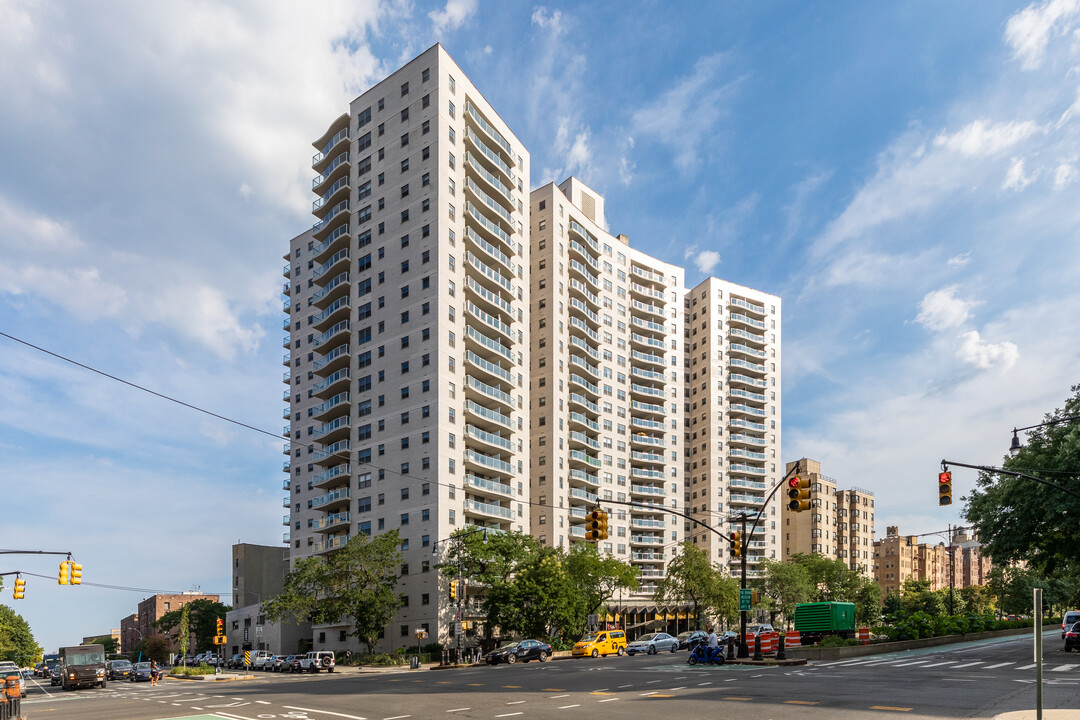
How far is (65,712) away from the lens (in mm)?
28438

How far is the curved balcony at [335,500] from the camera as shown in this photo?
8575cm

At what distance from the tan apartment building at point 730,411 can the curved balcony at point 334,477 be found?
221 ft

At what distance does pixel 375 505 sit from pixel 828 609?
4685 cm

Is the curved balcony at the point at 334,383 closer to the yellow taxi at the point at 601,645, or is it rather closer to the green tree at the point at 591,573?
the green tree at the point at 591,573

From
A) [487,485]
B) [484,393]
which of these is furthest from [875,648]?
[484,393]

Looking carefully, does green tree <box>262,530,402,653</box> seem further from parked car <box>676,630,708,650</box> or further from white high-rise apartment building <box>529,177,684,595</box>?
white high-rise apartment building <box>529,177,684,595</box>

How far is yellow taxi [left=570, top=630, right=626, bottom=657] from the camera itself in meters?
59.0

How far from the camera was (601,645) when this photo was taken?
60.1 m

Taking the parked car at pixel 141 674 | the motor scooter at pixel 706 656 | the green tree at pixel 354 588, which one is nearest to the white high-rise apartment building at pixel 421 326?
the green tree at pixel 354 588

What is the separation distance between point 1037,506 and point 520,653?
3324cm

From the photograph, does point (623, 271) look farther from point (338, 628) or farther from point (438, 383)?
point (338, 628)

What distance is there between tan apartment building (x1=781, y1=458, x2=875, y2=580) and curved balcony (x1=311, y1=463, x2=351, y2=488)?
93.8 meters

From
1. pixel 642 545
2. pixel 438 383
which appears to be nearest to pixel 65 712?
pixel 438 383

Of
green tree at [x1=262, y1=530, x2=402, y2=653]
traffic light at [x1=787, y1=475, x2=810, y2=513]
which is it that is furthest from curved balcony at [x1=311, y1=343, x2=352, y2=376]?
traffic light at [x1=787, y1=475, x2=810, y2=513]
